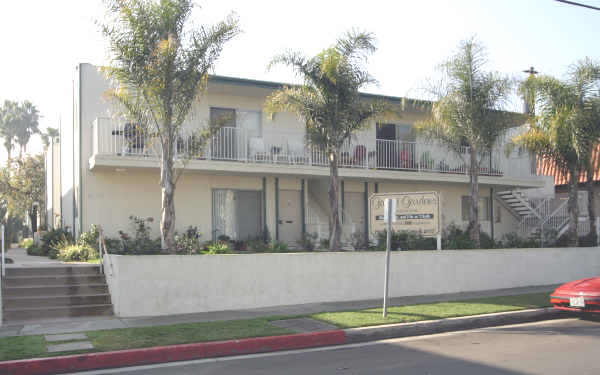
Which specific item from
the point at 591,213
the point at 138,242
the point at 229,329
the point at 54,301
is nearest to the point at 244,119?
the point at 138,242

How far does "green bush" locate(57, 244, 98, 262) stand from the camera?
619 inches

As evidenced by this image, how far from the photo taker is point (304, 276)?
13.6 metres

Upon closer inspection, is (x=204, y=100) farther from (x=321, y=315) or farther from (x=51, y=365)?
(x=51, y=365)

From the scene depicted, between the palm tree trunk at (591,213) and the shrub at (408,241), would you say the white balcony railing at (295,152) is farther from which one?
the palm tree trunk at (591,213)

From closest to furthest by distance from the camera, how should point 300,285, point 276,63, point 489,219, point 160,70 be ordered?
1. point 160,70
2. point 300,285
3. point 276,63
4. point 489,219

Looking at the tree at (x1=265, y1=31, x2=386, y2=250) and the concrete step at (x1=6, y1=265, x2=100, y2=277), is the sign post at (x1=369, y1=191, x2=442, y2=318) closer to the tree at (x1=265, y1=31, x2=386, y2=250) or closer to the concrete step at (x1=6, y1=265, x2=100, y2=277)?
the tree at (x1=265, y1=31, x2=386, y2=250)

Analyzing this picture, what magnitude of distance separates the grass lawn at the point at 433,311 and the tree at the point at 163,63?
4280 millimetres

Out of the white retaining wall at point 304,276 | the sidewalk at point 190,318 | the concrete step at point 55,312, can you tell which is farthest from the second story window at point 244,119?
the concrete step at point 55,312

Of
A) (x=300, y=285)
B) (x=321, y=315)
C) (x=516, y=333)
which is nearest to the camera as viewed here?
(x=516, y=333)

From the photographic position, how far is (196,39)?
13094 millimetres

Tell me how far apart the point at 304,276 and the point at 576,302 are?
577 cm

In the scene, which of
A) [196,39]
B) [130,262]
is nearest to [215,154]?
[196,39]

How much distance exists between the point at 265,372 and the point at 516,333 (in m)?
5.15

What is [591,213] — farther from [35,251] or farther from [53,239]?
[35,251]
